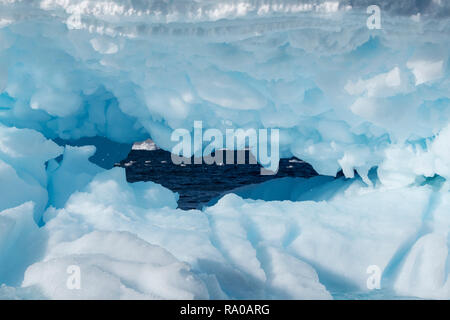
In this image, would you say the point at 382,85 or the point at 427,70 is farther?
the point at 382,85

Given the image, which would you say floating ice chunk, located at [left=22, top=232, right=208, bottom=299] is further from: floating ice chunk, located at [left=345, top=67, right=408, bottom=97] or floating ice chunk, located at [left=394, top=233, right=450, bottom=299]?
floating ice chunk, located at [left=345, top=67, right=408, bottom=97]

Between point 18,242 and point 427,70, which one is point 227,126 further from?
point 18,242

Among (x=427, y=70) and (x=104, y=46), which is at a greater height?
(x=104, y=46)

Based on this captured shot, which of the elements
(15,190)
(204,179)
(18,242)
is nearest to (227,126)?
(15,190)

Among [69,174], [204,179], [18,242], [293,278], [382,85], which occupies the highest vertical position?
[204,179]

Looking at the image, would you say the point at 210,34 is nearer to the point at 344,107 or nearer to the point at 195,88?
the point at 195,88

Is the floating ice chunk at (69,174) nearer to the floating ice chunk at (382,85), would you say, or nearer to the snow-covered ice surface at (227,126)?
the snow-covered ice surface at (227,126)

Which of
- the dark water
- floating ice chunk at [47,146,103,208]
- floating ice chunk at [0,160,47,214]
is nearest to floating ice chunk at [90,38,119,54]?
floating ice chunk at [0,160,47,214]

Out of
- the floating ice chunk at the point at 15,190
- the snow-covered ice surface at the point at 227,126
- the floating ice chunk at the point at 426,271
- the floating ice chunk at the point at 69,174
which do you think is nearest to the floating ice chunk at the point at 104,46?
the snow-covered ice surface at the point at 227,126
